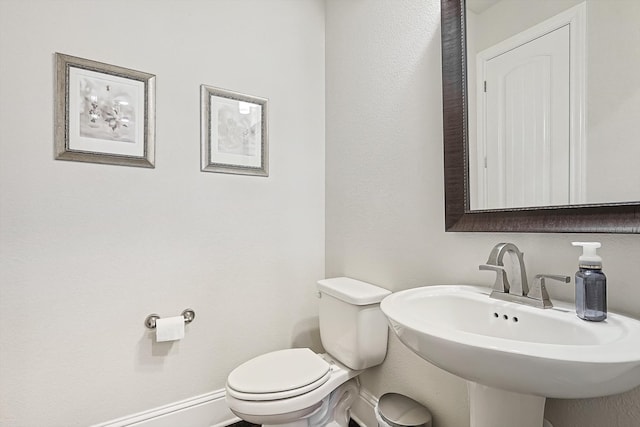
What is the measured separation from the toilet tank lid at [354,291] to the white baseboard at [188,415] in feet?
2.66

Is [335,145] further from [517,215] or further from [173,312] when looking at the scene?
[173,312]

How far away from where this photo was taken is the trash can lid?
116 centimetres

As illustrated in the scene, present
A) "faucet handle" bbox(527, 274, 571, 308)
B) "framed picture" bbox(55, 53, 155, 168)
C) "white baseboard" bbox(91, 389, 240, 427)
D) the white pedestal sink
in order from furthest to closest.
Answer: "white baseboard" bbox(91, 389, 240, 427) < "framed picture" bbox(55, 53, 155, 168) < "faucet handle" bbox(527, 274, 571, 308) < the white pedestal sink

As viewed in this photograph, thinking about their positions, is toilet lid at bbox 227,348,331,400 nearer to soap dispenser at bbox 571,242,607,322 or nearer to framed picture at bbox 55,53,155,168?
soap dispenser at bbox 571,242,607,322

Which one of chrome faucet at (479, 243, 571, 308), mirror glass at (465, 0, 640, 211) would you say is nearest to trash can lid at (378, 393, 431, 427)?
chrome faucet at (479, 243, 571, 308)

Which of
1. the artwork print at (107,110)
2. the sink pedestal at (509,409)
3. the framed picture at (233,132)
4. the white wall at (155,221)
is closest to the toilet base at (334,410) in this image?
the white wall at (155,221)

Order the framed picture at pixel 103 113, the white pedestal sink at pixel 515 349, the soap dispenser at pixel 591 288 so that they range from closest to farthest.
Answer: the white pedestal sink at pixel 515 349, the soap dispenser at pixel 591 288, the framed picture at pixel 103 113

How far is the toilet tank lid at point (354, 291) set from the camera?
1361 millimetres

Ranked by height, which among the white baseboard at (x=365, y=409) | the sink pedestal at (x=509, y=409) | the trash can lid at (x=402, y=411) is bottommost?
the white baseboard at (x=365, y=409)

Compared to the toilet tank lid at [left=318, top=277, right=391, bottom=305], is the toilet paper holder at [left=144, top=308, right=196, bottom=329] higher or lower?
lower

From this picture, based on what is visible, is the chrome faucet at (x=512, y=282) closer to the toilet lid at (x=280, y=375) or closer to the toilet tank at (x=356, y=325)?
the toilet tank at (x=356, y=325)

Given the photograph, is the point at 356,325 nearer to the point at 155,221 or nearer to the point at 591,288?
the point at 591,288

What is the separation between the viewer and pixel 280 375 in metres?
1.26

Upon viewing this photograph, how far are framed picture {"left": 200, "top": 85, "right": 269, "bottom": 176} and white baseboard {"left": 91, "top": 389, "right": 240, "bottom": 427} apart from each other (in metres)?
1.18
